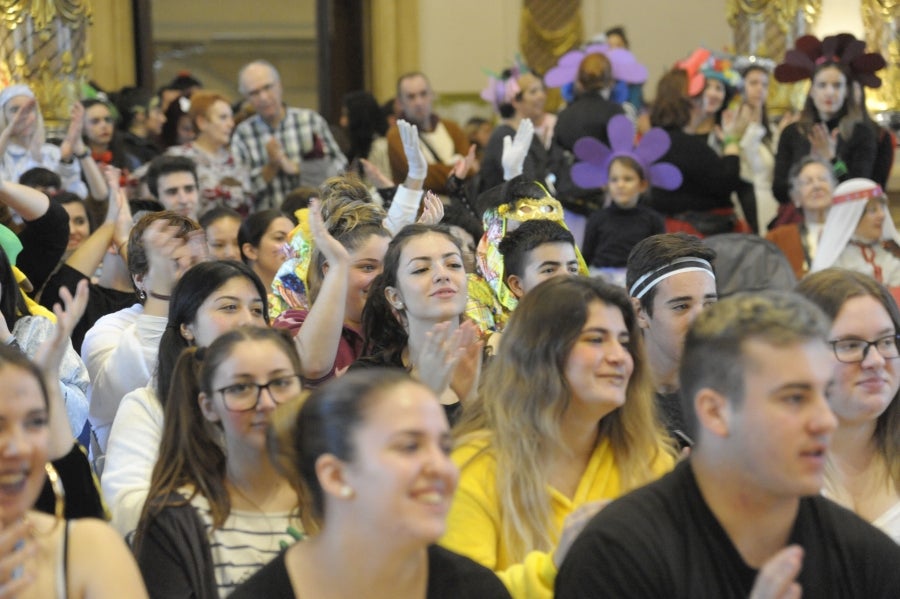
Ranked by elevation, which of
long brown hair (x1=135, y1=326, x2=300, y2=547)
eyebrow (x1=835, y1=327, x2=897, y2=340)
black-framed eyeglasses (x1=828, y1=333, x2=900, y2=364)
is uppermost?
eyebrow (x1=835, y1=327, x2=897, y2=340)

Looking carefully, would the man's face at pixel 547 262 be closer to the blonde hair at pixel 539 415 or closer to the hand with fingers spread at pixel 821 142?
the blonde hair at pixel 539 415

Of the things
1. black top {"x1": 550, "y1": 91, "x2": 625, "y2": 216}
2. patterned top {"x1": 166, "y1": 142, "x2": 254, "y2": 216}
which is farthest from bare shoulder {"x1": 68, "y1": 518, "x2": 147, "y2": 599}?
black top {"x1": 550, "y1": 91, "x2": 625, "y2": 216}

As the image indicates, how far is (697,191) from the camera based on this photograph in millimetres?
7090

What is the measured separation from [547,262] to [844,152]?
353 centimetres

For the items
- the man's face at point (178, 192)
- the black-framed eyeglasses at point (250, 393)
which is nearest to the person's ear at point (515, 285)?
the black-framed eyeglasses at point (250, 393)

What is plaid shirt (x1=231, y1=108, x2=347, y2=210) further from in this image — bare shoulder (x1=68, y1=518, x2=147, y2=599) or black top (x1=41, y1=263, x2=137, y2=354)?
bare shoulder (x1=68, y1=518, x2=147, y2=599)

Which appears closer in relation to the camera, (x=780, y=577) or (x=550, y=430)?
(x=780, y=577)

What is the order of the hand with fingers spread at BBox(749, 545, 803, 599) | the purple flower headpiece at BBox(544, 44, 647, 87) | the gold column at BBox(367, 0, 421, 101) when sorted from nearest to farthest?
1. the hand with fingers spread at BBox(749, 545, 803, 599)
2. the purple flower headpiece at BBox(544, 44, 647, 87)
3. the gold column at BBox(367, 0, 421, 101)

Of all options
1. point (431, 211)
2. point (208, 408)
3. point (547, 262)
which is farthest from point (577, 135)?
point (208, 408)

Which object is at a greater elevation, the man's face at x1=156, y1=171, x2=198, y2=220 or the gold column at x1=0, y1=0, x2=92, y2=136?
the gold column at x1=0, y1=0, x2=92, y2=136

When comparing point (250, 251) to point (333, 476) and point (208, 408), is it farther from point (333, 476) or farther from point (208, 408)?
point (333, 476)

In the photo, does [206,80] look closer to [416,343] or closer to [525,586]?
[416,343]

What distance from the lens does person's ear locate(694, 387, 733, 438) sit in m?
2.18

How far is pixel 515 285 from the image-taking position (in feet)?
13.4
